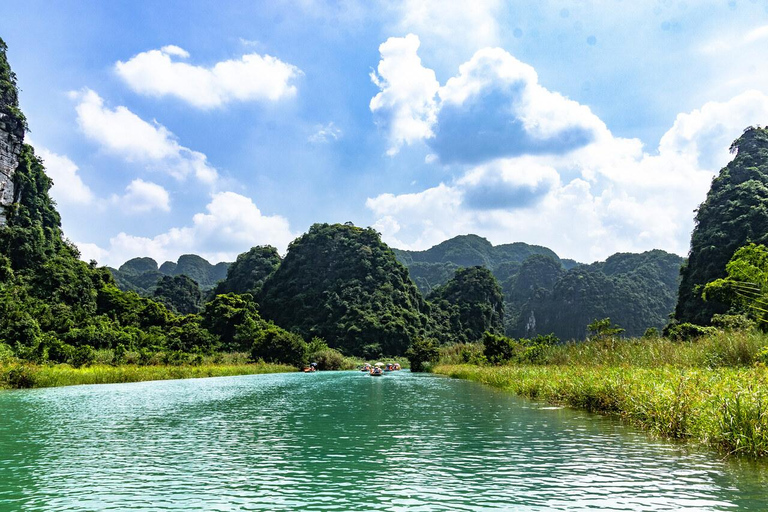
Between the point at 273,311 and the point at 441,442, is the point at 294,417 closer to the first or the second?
the point at 441,442

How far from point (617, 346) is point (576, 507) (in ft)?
63.5

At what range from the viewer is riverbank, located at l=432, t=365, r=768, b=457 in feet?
33.1

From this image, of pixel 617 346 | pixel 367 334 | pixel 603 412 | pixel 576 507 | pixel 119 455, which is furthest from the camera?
pixel 367 334

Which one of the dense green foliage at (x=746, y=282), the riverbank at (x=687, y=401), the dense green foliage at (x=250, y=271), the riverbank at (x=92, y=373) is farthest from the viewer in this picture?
the dense green foliage at (x=250, y=271)

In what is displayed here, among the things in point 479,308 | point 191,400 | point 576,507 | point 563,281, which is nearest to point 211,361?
point 191,400

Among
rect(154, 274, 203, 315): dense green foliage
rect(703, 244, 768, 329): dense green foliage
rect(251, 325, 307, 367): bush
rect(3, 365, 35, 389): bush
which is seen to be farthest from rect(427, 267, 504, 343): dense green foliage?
rect(703, 244, 768, 329): dense green foliage

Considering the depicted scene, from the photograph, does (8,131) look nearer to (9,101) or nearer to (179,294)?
(9,101)

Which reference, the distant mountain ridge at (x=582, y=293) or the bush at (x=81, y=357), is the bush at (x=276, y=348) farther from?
the distant mountain ridge at (x=582, y=293)

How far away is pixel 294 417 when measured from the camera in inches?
748

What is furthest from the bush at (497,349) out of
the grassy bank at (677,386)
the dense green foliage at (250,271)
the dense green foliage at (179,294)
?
the dense green foliage at (179,294)

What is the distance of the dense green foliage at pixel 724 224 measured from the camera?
200ft

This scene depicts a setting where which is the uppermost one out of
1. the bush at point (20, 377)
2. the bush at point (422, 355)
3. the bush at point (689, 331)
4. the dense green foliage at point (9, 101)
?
the dense green foliage at point (9, 101)

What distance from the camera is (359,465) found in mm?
10438

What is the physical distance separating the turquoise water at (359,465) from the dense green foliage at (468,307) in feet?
362
